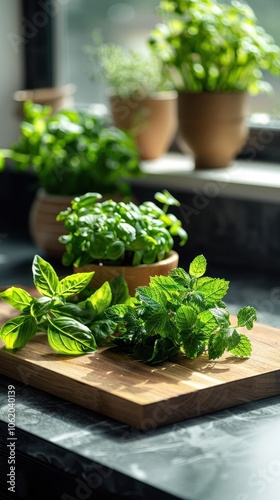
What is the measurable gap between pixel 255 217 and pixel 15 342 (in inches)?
28.8

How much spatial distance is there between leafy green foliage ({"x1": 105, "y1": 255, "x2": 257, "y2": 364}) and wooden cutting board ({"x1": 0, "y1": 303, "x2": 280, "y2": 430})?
0.07 feet

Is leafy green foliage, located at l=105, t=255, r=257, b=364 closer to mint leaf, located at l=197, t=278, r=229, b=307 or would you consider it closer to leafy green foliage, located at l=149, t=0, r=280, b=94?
mint leaf, located at l=197, t=278, r=229, b=307

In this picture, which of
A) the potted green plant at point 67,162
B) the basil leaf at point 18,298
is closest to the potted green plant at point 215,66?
the potted green plant at point 67,162

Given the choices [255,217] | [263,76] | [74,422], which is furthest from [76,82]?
[74,422]

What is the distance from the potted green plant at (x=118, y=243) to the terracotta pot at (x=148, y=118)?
60 centimetres

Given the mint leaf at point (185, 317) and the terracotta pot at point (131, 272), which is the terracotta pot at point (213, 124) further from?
the mint leaf at point (185, 317)

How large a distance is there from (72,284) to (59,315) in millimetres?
48

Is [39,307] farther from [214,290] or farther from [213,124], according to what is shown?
[213,124]

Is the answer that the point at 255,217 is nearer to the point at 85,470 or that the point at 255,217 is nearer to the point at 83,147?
the point at 83,147

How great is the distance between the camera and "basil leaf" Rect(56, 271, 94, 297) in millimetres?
1286

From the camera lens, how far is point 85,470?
99 cm

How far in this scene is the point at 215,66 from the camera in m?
1.90

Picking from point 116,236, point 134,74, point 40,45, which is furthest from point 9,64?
point 116,236

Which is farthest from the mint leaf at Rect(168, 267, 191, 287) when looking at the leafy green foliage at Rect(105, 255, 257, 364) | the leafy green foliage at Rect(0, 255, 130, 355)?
the leafy green foliage at Rect(0, 255, 130, 355)
